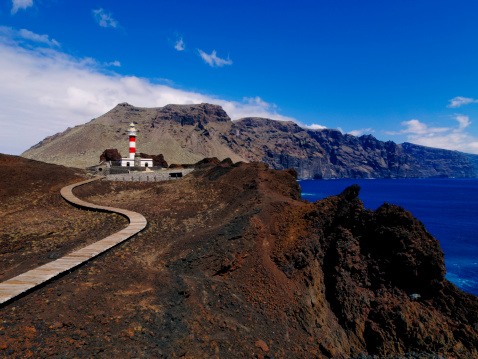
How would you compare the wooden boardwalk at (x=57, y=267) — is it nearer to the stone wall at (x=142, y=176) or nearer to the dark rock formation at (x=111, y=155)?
the stone wall at (x=142, y=176)

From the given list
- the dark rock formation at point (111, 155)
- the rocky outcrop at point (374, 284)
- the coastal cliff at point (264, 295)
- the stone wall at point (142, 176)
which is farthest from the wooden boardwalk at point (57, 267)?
the dark rock formation at point (111, 155)

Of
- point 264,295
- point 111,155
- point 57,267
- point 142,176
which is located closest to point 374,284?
point 264,295

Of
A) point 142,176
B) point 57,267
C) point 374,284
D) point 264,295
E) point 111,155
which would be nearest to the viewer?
point 57,267

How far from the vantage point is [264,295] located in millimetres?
9523

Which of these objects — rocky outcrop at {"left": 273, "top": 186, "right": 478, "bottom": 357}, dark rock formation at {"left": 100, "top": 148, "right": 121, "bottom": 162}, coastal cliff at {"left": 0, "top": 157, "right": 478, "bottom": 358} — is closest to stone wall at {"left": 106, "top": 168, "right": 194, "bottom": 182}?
coastal cliff at {"left": 0, "top": 157, "right": 478, "bottom": 358}

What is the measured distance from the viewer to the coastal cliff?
6.14 m

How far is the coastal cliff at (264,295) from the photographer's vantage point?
20.1ft

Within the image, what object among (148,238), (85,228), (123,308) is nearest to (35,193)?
(85,228)

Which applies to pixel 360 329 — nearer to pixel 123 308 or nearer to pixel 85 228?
pixel 123 308

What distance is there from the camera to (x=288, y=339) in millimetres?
8438

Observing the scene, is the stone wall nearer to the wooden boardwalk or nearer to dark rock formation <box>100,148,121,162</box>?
the wooden boardwalk

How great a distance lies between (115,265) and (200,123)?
196853 mm

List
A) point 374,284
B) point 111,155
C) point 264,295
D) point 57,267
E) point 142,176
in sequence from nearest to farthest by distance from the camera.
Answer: point 57,267, point 264,295, point 374,284, point 142,176, point 111,155

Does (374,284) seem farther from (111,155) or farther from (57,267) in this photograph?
(111,155)
